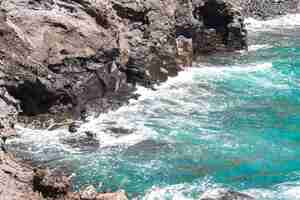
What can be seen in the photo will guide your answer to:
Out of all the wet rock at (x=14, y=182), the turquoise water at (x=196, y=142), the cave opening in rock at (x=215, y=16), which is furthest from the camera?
the cave opening in rock at (x=215, y=16)

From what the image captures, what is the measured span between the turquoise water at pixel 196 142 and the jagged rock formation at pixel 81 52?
68.8 inches

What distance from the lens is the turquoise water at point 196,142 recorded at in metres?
28.1

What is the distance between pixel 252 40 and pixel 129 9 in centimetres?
1797

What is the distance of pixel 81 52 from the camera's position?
121 feet

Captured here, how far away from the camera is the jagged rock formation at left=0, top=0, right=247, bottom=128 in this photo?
113ft

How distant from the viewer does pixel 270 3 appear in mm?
74188

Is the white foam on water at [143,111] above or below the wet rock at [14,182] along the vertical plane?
below

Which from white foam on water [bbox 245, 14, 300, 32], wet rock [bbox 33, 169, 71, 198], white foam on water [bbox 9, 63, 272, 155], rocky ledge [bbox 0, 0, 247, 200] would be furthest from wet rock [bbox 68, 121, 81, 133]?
white foam on water [bbox 245, 14, 300, 32]

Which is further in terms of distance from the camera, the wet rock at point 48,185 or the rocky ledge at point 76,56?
the rocky ledge at point 76,56

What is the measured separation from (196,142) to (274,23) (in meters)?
36.9

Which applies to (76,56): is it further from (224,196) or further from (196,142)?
(224,196)

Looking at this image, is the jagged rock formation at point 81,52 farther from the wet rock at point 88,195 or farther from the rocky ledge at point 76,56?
the wet rock at point 88,195

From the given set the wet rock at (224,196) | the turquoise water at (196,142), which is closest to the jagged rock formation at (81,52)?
the turquoise water at (196,142)

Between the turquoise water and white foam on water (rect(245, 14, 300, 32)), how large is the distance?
1896 centimetres
